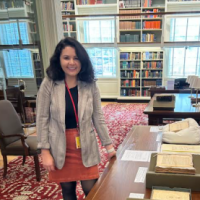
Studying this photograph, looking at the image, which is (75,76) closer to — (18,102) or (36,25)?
(36,25)

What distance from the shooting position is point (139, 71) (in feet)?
23.0

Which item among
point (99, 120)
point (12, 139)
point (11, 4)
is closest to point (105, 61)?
point (11, 4)

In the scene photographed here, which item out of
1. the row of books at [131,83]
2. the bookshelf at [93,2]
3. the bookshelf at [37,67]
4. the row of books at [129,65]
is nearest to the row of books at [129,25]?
the bookshelf at [93,2]

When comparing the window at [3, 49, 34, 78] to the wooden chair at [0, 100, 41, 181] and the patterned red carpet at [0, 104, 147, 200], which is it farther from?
the patterned red carpet at [0, 104, 147, 200]

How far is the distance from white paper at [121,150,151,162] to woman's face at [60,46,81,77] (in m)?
0.67

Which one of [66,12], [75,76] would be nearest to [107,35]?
[66,12]

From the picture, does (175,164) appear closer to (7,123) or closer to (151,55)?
(7,123)

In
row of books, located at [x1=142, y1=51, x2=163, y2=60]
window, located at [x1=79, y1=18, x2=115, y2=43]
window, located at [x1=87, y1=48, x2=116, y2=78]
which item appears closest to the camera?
row of books, located at [x1=142, y1=51, x2=163, y2=60]

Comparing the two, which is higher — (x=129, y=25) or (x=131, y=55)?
(x=129, y=25)

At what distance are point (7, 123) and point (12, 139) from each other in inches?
9.4

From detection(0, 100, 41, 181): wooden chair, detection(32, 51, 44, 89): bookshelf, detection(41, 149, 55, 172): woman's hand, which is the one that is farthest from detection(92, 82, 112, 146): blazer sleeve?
detection(32, 51, 44, 89): bookshelf

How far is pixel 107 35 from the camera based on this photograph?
23.0 ft

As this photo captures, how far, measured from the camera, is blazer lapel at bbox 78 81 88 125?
123cm

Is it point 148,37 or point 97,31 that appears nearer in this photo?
point 148,37
